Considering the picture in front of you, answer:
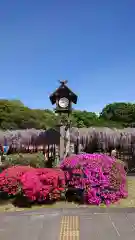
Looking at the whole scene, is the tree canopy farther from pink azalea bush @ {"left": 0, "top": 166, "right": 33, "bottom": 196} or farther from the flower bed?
pink azalea bush @ {"left": 0, "top": 166, "right": 33, "bottom": 196}

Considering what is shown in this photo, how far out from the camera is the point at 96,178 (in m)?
8.77

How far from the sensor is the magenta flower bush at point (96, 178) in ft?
28.4

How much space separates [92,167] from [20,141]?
34.5ft

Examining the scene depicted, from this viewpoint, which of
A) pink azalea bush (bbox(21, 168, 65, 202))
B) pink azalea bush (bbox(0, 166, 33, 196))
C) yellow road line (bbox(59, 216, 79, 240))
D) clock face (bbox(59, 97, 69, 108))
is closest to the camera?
yellow road line (bbox(59, 216, 79, 240))

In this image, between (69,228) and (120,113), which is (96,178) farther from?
(120,113)

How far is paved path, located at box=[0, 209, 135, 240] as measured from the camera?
19.4ft

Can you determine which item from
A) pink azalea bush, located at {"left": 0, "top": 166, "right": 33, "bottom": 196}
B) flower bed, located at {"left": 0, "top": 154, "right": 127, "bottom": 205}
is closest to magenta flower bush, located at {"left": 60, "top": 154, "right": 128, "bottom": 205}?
flower bed, located at {"left": 0, "top": 154, "right": 127, "bottom": 205}

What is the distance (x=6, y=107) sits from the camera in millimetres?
56375

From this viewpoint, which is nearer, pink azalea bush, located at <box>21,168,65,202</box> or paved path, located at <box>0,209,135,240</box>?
paved path, located at <box>0,209,135,240</box>

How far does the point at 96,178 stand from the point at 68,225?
242cm

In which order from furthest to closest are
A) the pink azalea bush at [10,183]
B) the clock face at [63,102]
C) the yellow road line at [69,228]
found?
the clock face at [63,102]
the pink azalea bush at [10,183]
the yellow road line at [69,228]

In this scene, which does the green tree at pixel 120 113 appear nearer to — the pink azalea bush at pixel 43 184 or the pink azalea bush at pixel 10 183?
the pink azalea bush at pixel 43 184

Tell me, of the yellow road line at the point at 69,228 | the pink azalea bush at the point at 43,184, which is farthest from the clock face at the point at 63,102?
the yellow road line at the point at 69,228

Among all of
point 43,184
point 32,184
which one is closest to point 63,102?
point 43,184
